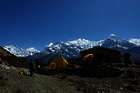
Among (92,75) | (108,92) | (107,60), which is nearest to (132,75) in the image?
(92,75)

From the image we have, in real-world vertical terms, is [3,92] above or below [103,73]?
below

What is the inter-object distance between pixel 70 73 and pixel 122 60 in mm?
27742

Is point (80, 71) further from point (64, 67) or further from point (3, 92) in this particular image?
point (3, 92)

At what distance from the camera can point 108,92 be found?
25.7 metres

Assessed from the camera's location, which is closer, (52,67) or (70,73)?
(70,73)

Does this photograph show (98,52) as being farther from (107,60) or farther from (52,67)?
(52,67)

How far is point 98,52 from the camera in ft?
271

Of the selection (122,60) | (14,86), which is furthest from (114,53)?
(14,86)

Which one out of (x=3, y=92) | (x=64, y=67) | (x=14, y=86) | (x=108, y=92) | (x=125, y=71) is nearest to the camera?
(x=3, y=92)

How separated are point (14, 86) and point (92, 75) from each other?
3632 centimetres

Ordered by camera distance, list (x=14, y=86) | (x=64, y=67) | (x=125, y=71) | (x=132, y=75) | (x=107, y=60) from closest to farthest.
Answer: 1. (x=14, y=86)
2. (x=132, y=75)
3. (x=125, y=71)
4. (x=64, y=67)
5. (x=107, y=60)

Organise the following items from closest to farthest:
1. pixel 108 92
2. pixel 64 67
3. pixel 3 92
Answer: pixel 3 92, pixel 108 92, pixel 64 67

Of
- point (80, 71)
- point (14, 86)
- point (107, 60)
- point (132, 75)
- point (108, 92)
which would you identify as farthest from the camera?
point (107, 60)

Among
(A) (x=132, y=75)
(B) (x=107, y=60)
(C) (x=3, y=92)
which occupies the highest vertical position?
(B) (x=107, y=60)
